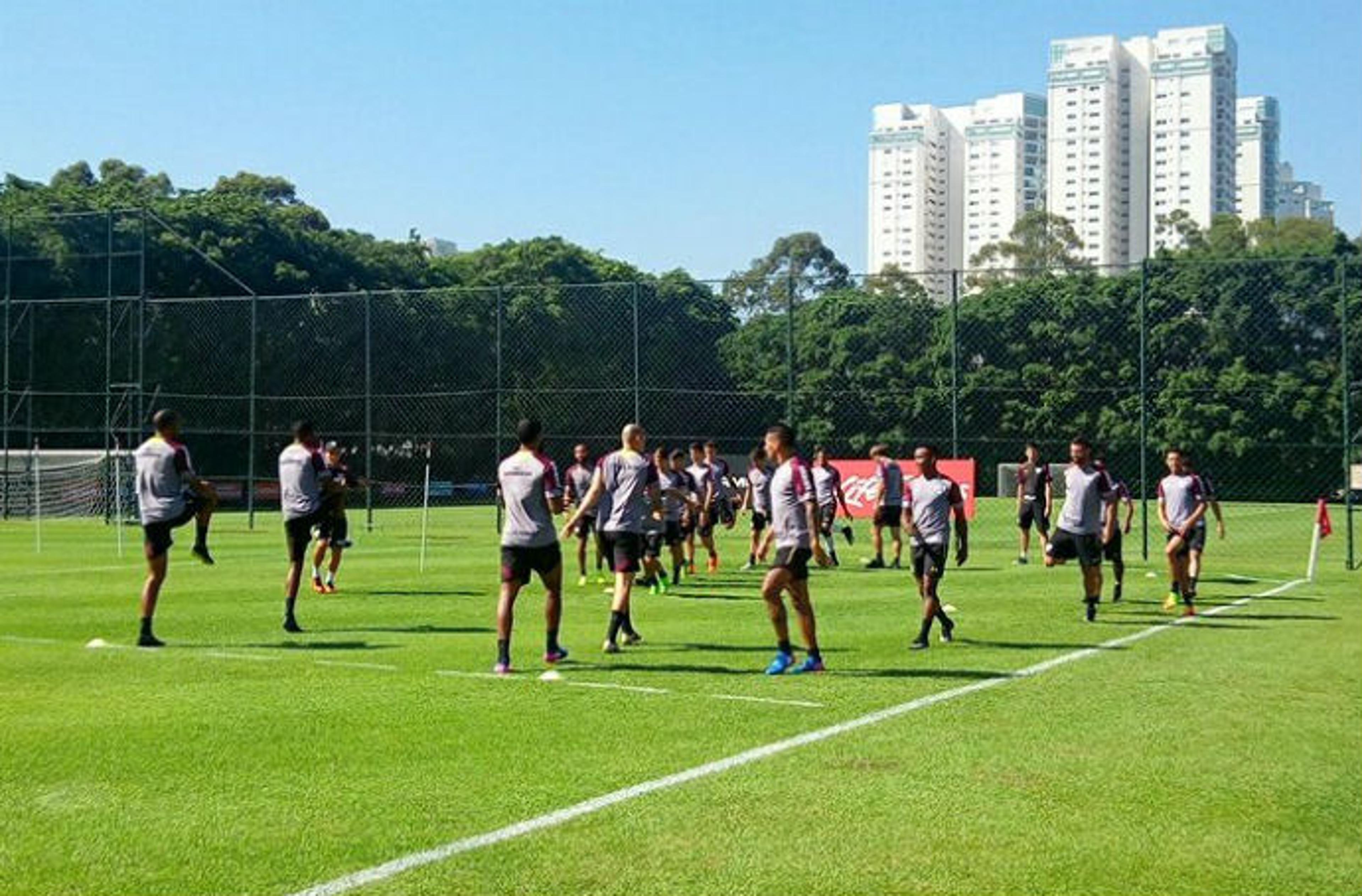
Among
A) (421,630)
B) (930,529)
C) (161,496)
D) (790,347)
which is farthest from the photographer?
(790,347)

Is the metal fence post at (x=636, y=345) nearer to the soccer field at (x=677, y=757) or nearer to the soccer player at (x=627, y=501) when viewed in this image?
the soccer field at (x=677, y=757)

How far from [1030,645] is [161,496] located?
8.47 meters

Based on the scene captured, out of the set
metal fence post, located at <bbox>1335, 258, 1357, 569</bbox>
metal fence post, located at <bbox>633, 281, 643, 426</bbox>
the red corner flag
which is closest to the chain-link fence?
metal fence post, located at <bbox>633, 281, 643, 426</bbox>

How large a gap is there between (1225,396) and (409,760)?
46480 mm

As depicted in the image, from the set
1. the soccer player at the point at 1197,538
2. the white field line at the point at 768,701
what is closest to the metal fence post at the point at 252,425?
the soccer player at the point at 1197,538

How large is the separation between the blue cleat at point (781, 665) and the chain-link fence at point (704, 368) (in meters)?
30.3

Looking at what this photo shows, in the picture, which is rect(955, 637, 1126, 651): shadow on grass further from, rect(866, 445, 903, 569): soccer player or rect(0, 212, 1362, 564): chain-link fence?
rect(0, 212, 1362, 564): chain-link fence

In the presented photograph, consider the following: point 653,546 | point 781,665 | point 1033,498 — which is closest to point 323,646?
point 781,665

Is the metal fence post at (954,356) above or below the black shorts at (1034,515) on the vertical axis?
above

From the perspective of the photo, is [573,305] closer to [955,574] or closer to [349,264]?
[349,264]

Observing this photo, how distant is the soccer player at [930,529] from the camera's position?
50.2 ft

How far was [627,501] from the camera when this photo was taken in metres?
15.4

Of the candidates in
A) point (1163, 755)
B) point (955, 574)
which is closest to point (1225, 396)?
point (955, 574)

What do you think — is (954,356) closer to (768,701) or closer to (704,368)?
(768,701)
